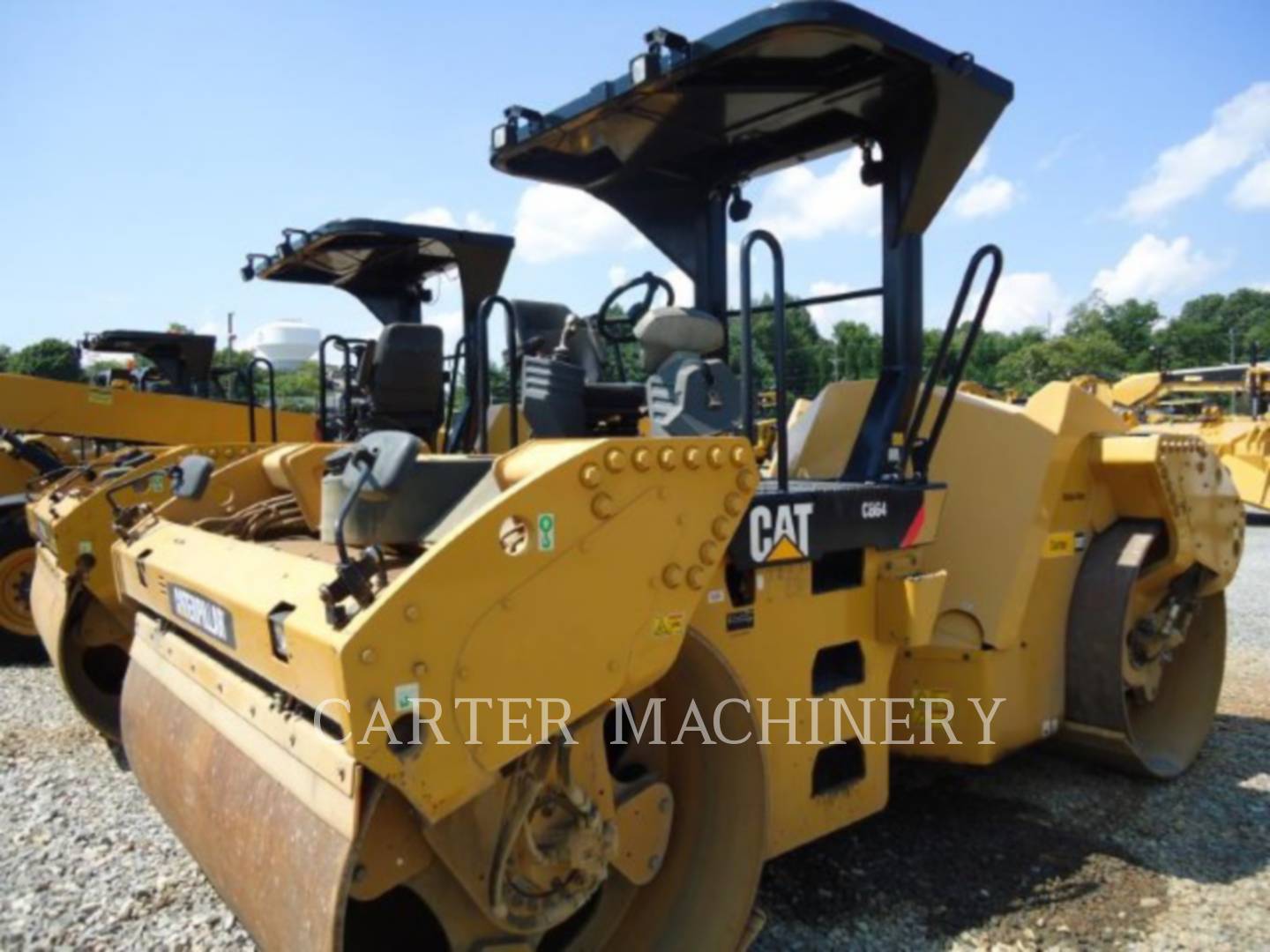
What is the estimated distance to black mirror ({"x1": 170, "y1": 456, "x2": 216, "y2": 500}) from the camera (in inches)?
133

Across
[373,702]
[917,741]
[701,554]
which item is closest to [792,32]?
[701,554]

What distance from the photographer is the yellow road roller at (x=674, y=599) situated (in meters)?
1.98

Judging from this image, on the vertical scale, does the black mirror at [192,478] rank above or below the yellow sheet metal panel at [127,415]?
below

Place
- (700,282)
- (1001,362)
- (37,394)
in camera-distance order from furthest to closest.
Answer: (1001,362)
(37,394)
(700,282)

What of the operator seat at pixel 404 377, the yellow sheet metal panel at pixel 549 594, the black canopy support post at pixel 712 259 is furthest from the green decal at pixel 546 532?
the operator seat at pixel 404 377

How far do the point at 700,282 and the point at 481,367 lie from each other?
60.5 inches

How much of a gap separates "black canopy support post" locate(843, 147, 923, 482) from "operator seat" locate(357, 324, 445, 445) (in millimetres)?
2666

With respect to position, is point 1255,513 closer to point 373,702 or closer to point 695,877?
point 695,877

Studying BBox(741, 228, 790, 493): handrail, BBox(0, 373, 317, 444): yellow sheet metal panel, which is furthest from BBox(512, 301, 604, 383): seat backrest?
BBox(0, 373, 317, 444): yellow sheet metal panel

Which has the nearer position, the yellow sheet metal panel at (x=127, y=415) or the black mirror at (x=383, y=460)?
the black mirror at (x=383, y=460)

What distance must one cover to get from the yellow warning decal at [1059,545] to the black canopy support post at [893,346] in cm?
80

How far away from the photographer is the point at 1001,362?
193 ft

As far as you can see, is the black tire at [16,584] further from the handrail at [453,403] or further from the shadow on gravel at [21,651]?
the handrail at [453,403]

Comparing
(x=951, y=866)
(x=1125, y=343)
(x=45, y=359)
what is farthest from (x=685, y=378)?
(x=1125, y=343)
